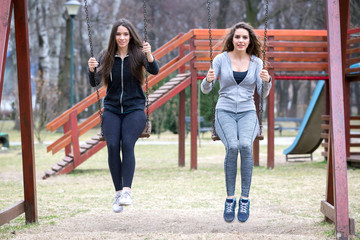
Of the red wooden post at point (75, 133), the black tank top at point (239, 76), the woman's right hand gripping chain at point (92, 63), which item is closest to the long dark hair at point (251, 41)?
the black tank top at point (239, 76)

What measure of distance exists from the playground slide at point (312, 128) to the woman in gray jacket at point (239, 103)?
8.29m

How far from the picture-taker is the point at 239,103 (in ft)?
17.0

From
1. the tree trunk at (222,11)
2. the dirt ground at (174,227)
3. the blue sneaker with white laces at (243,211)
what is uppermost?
the tree trunk at (222,11)

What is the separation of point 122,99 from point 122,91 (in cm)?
9

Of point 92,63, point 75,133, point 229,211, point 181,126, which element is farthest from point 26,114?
point 181,126

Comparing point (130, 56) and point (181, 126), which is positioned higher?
point (130, 56)

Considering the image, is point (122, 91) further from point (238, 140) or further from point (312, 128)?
point (312, 128)

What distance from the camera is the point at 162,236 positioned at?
496 centimetres

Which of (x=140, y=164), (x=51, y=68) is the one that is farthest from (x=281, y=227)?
(x=51, y=68)

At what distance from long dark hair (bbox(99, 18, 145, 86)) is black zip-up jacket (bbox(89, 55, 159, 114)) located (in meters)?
0.04

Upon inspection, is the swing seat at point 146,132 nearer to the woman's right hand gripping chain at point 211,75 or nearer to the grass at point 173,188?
the woman's right hand gripping chain at point 211,75

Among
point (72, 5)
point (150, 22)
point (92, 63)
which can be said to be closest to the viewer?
point (92, 63)

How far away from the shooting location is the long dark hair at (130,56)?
17.3 feet

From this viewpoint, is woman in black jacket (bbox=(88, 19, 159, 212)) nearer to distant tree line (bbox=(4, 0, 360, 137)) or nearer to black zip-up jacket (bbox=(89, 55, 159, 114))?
black zip-up jacket (bbox=(89, 55, 159, 114))
